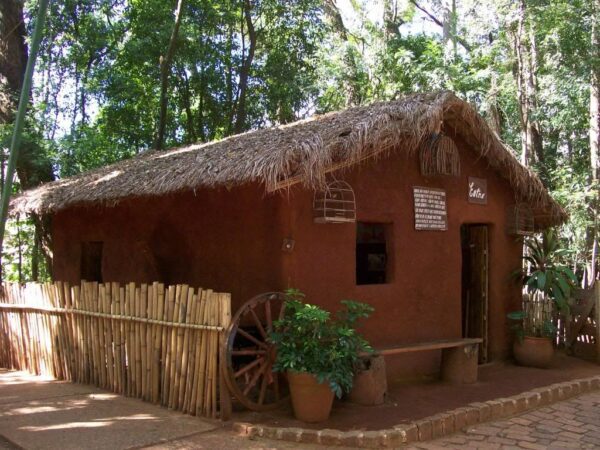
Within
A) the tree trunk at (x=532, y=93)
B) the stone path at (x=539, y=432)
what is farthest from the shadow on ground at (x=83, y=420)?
the tree trunk at (x=532, y=93)

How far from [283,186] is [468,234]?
4577 millimetres

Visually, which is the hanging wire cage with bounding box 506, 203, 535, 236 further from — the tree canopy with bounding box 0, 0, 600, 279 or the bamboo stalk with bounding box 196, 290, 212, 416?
the bamboo stalk with bounding box 196, 290, 212, 416

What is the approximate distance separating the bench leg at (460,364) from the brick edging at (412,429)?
790 millimetres

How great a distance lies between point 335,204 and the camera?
624 cm

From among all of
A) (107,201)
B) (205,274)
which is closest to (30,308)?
(107,201)

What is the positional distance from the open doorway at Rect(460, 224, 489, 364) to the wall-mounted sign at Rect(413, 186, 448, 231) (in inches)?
49.0

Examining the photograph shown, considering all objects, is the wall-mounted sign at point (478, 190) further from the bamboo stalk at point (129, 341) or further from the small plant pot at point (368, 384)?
the bamboo stalk at point (129, 341)

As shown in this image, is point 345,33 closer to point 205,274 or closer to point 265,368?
point 205,274

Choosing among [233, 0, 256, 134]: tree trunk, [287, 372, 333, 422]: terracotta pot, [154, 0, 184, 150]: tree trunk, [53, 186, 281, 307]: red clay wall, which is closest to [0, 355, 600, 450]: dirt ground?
[287, 372, 333, 422]: terracotta pot

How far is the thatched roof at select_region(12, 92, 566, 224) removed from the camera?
5.53 m

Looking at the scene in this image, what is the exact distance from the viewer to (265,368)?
565cm

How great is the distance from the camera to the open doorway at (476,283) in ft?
27.8

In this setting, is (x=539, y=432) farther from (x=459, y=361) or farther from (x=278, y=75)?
(x=278, y=75)

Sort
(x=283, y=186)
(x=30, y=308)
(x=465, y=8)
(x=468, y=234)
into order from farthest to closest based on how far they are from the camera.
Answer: (x=465, y=8)
(x=468, y=234)
(x=30, y=308)
(x=283, y=186)
